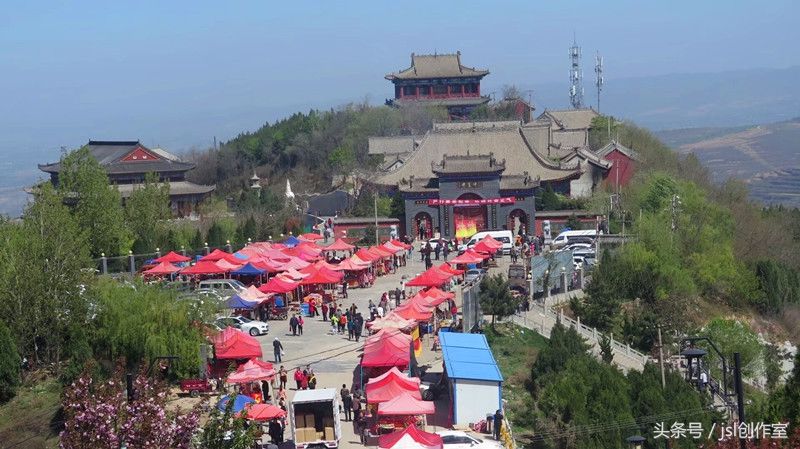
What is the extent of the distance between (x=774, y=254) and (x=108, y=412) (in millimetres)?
46122

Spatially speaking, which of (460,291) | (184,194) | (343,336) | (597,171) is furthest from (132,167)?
(343,336)

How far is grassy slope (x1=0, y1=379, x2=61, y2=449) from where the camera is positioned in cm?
2708

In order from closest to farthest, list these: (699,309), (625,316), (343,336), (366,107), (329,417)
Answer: (329,417) → (343,336) → (625,316) → (699,309) → (366,107)

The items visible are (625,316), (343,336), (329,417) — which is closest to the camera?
(329,417)

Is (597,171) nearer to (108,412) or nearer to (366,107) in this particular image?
(366,107)

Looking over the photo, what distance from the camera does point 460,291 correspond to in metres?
41.9

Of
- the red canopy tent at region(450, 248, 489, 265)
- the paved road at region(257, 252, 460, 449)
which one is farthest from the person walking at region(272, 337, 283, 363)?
the red canopy tent at region(450, 248, 489, 265)

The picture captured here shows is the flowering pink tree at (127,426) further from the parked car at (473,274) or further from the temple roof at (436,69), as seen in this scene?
the temple roof at (436,69)

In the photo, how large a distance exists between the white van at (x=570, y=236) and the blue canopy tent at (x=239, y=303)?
677 inches

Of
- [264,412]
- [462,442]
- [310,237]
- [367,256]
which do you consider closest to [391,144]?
[310,237]

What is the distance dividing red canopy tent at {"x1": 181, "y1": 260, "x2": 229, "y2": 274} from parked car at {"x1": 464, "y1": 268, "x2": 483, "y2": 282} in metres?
7.77

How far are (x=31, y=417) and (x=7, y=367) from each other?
1962 millimetres

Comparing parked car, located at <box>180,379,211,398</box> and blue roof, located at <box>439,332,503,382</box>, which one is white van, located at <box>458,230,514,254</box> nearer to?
blue roof, located at <box>439,332,503,382</box>

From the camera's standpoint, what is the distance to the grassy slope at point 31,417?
27.1m
